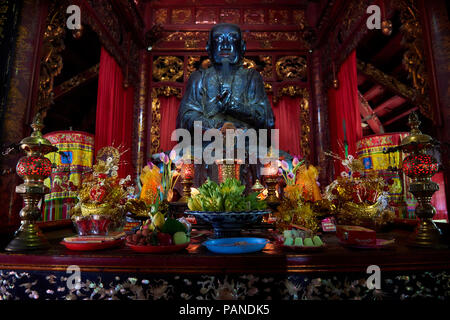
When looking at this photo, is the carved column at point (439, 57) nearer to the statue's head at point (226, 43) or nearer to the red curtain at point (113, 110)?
the statue's head at point (226, 43)

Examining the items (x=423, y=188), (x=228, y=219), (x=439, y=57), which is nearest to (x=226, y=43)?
(x=439, y=57)

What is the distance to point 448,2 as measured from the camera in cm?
185

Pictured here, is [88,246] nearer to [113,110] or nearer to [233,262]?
[233,262]

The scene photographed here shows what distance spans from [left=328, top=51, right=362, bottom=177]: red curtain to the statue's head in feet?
4.43

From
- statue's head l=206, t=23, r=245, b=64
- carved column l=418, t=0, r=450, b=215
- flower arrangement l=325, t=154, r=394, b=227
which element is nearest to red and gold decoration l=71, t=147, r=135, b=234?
flower arrangement l=325, t=154, r=394, b=227

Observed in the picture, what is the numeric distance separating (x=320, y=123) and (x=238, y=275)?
3423 mm

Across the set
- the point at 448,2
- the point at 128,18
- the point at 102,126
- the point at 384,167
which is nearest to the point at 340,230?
the point at 384,167

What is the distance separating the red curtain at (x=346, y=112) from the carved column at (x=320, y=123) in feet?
0.37

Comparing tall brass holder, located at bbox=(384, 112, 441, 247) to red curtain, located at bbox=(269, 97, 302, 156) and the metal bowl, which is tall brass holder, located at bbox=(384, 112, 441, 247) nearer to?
the metal bowl

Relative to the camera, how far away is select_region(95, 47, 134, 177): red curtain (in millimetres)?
3020

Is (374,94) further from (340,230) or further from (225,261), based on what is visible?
(225,261)

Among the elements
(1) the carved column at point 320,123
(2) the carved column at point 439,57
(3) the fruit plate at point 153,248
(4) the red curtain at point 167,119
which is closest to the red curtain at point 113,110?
(4) the red curtain at point 167,119

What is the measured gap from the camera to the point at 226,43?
319 centimetres

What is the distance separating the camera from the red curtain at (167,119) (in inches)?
156
